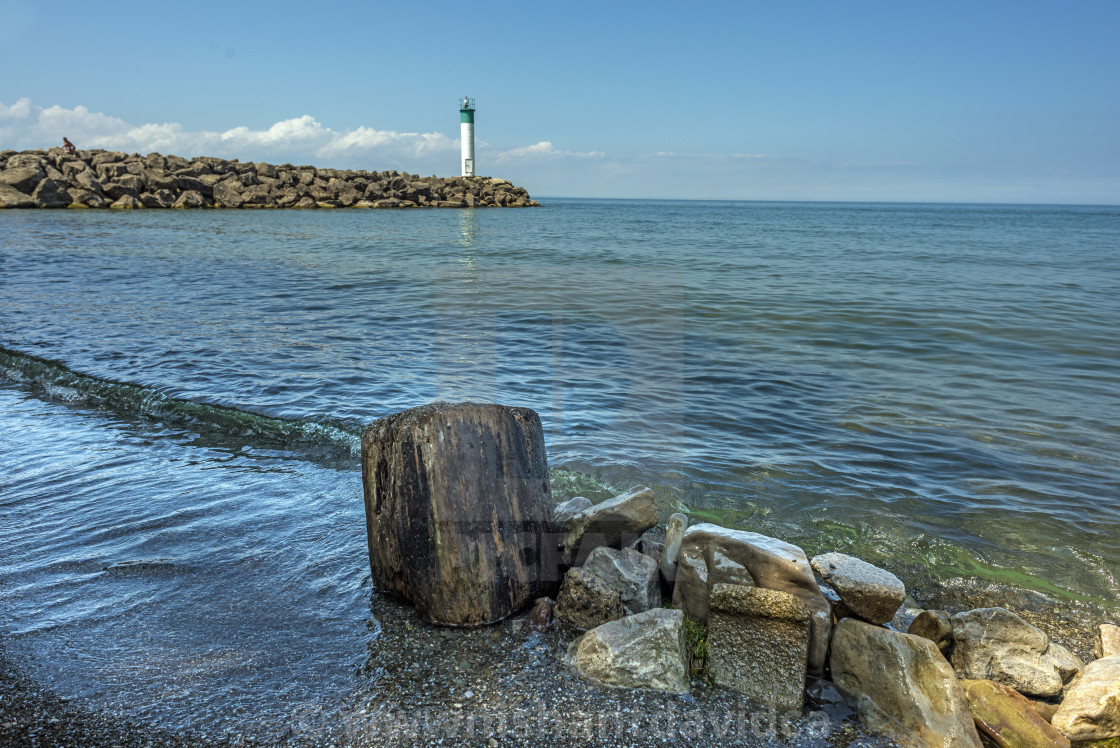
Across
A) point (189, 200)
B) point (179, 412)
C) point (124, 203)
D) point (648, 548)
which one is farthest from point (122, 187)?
point (648, 548)

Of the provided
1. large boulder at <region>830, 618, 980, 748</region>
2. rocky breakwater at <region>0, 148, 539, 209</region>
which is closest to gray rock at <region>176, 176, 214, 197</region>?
rocky breakwater at <region>0, 148, 539, 209</region>

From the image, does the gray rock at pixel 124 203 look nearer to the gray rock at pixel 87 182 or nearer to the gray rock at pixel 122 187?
the gray rock at pixel 122 187

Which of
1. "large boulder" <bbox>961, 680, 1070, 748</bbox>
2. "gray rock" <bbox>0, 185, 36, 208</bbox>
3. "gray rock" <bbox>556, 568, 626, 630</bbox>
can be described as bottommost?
"large boulder" <bbox>961, 680, 1070, 748</bbox>

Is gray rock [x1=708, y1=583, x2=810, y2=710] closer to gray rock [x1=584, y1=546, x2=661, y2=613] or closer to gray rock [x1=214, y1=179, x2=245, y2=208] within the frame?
gray rock [x1=584, y1=546, x2=661, y2=613]

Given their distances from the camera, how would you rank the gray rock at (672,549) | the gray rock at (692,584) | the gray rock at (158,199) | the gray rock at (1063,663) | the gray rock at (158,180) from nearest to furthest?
the gray rock at (1063,663) < the gray rock at (692,584) < the gray rock at (672,549) < the gray rock at (158,199) < the gray rock at (158,180)

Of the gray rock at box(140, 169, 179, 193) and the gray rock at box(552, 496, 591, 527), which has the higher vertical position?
the gray rock at box(140, 169, 179, 193)

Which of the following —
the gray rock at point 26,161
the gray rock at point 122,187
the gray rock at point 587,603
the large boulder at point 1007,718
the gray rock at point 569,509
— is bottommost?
the large boulder at point 1007,718

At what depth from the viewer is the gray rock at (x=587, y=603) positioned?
3238 millimetres

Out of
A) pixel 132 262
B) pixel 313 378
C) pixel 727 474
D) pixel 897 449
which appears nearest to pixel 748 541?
pixel 727 474

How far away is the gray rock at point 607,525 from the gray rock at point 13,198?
54.5 meters

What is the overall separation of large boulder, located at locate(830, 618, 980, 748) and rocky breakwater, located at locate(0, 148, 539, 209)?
55.0 meters

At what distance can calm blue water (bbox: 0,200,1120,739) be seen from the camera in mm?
3336

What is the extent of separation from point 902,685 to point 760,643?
56 cm

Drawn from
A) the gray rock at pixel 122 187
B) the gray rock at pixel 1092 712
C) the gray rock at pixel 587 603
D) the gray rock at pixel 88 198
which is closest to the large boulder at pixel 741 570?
the gray rock at pixel 587 603
